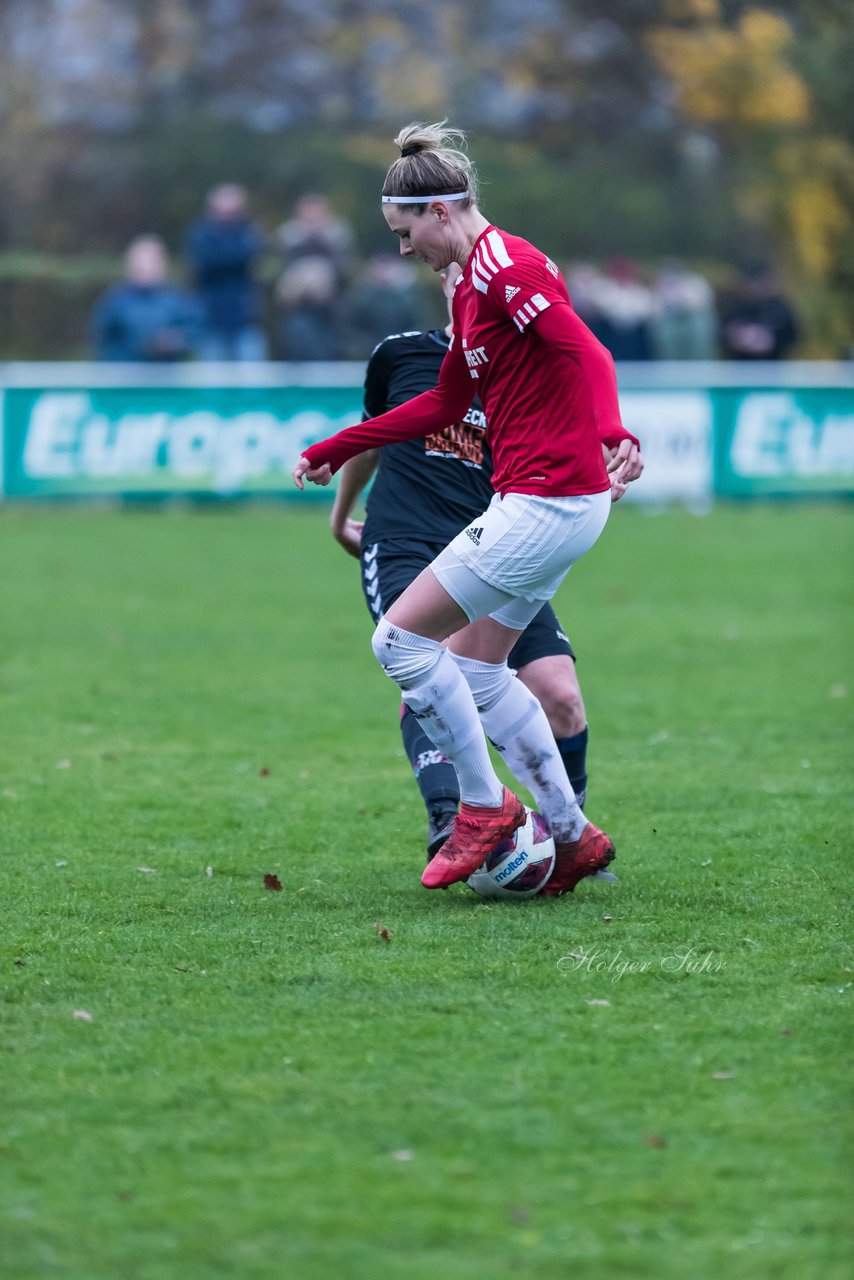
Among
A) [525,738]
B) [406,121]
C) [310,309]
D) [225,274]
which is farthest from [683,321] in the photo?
[525,738]

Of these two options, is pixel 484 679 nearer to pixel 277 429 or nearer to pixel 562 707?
pixel 562 707

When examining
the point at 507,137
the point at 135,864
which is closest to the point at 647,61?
the point at 507,137

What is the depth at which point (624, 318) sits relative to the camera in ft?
72.3

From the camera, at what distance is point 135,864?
6008 millimetres

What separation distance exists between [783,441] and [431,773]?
1337cm

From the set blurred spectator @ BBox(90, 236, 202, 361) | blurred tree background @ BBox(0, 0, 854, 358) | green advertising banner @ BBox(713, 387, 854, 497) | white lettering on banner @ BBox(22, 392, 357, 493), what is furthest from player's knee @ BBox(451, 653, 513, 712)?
blurred tree background @ BBox(0, 0, 854, 358)

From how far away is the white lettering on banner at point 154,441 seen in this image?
1755cm

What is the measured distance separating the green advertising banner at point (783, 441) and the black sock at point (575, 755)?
12700 millimetres

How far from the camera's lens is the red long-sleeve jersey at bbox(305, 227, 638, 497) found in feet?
16.4

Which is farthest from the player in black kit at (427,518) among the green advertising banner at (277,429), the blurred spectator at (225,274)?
the blurred spectator at (225,274)

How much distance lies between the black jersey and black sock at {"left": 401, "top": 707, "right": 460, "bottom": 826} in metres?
0.61

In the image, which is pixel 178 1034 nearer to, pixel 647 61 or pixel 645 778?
pixel 645 778

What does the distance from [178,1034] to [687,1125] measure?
1189mm

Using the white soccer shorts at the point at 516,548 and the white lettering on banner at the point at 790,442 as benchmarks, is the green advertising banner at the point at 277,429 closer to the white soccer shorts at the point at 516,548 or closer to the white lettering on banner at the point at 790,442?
the white lettering on banner at the point at 790,442
